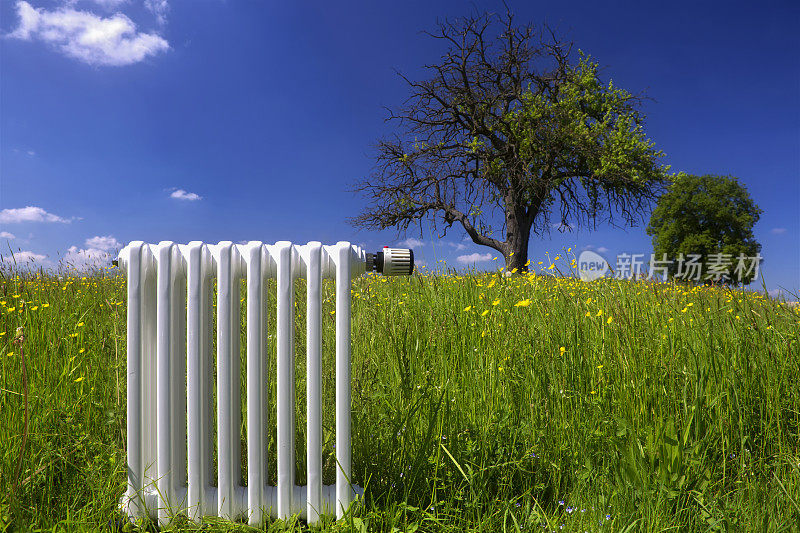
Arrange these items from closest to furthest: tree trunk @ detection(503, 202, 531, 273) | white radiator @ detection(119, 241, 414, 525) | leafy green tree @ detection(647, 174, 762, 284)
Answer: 1. white radiator @ detection(119, 241, 414, 525)
2. tree trunk @ detection(503, 202, 531, 273)
3. leafy green tree @ detection(647, 174, 762, 284)

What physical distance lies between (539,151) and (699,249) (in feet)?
47.4

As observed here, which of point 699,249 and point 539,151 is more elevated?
point 539,151

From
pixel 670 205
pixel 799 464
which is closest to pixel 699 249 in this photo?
pixel 670 205

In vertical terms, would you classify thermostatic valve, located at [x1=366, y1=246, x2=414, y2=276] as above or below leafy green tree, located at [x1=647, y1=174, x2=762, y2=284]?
below

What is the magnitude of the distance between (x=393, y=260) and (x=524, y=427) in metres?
1.12

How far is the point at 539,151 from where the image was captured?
51.1ft

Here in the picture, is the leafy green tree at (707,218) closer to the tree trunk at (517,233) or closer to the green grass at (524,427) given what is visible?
the tree trunk at (517,233)

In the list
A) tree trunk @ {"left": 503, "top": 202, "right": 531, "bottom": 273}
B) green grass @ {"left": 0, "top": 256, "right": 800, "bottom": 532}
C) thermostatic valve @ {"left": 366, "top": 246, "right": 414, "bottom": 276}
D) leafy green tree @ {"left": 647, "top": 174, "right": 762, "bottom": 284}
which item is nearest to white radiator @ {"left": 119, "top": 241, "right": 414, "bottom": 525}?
thermostatic valve @ {"left": 366, "top": 246, "right": 414, "bottom": 276}

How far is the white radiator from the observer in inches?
71.6

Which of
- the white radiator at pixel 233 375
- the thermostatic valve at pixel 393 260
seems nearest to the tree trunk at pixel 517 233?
the thermostatic valve at pixel 393 260

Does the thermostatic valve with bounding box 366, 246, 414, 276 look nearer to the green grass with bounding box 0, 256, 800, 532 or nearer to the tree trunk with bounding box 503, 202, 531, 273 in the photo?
the green grass with bounding box 0, 256, 800, 532

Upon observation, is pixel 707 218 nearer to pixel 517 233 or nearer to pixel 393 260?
pixel 517 233

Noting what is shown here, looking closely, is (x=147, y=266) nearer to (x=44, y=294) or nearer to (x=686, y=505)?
(x=686, y=505)

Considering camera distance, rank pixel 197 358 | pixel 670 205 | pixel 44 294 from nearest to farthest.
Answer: pixel 197 358
pixel 44 294
pixel 670 205
